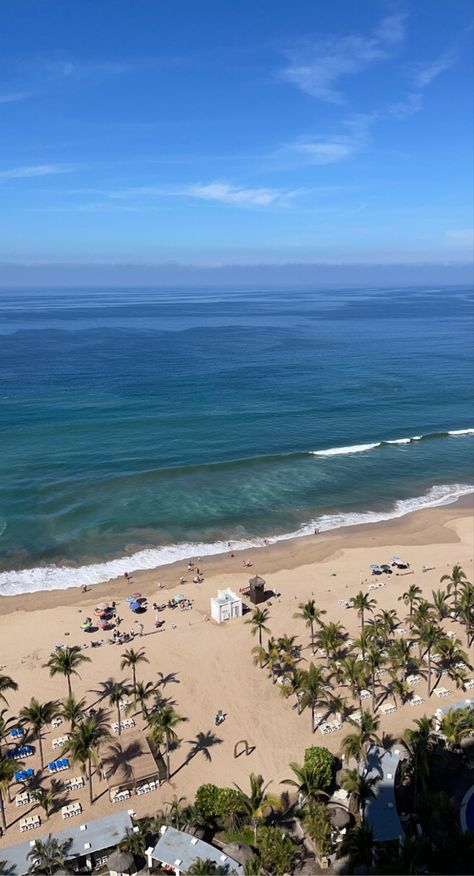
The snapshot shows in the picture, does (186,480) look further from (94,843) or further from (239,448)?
(94,843)

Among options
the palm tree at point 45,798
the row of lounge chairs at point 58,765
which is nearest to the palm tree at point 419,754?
the palm tree at point 45,798

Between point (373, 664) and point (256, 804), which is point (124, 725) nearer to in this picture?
point (256, 804)

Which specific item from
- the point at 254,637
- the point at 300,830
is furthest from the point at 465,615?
the point at 300,830

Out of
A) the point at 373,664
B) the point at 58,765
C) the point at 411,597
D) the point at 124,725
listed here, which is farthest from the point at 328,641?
the point at 58,765

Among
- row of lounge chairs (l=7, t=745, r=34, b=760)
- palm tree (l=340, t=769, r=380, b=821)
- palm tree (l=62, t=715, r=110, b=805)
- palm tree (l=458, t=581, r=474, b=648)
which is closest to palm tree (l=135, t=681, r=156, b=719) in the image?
palm tree (l=62, t=715, r=110, b=805)

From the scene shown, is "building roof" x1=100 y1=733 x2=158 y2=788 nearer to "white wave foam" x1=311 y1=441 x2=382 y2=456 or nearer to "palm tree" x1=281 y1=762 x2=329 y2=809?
"palm tree" x1=281 y1=762 x2=329 y2=809
